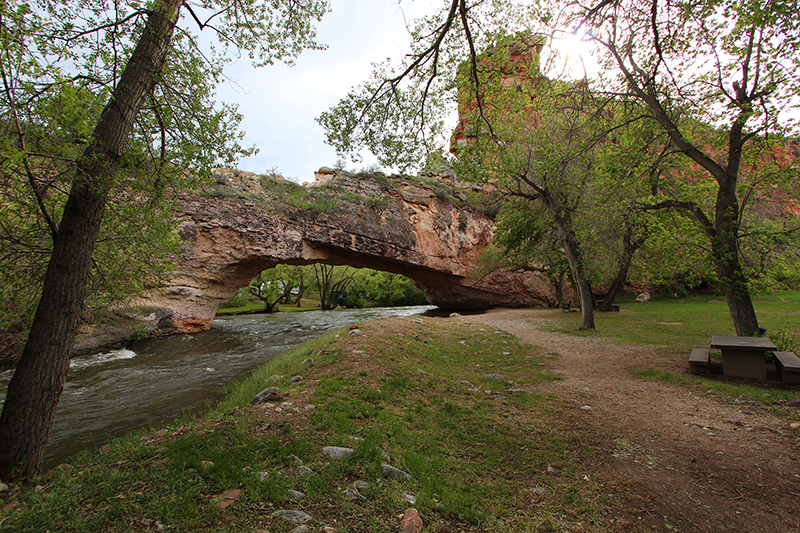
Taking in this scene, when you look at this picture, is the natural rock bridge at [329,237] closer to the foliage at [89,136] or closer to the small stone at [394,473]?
the foliage at [89,136]

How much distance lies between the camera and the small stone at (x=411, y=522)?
7.09 ft

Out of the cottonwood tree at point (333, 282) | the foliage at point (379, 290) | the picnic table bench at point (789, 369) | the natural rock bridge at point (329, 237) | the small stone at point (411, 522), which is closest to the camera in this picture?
the small stone at point (411, 522)

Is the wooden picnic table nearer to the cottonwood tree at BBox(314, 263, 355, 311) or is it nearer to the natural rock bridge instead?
the natural rock bridge

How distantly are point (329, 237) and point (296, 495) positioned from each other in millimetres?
18495

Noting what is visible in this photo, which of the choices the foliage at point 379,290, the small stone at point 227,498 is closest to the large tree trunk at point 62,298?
the small stone at point 227,498

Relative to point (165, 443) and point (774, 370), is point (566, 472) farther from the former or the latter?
point (774, 370)

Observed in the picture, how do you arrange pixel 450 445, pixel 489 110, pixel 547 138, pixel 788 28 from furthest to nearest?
pixel 547 138 < pixel 489 110 < pixel 788 28 < pixel 450 445

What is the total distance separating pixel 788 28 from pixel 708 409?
5.83m

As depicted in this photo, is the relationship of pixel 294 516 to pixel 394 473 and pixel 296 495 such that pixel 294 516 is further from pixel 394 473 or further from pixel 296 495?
pixel 394 473

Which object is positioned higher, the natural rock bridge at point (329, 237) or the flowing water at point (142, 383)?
the natural rock bridge at point (329, 237)

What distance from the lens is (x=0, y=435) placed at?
2.89 m

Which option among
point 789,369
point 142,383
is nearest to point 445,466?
point 789,369

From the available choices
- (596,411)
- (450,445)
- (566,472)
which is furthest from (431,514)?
(596,411)

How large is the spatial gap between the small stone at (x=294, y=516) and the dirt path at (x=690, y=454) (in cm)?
241
